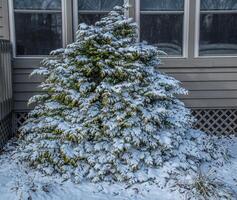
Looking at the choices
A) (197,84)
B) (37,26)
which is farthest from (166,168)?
(37,26)

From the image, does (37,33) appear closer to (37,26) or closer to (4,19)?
(37,26)

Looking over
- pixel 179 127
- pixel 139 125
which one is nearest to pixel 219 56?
pixel 179 127

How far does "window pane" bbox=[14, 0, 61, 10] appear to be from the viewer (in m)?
5.18

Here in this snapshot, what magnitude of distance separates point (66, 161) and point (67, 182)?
26cm

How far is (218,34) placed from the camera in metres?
5.43

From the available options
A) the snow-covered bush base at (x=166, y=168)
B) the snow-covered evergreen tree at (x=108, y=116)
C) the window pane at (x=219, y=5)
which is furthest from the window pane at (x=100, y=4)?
the snow-covered bush base at (x=166, y=168)

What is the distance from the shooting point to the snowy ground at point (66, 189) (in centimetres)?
349

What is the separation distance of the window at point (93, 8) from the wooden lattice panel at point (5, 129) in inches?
80.5

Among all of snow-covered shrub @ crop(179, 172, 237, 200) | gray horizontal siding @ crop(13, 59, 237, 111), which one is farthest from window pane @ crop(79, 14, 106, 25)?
snow-covered shrub @ crop(179, 172, 237, 200)

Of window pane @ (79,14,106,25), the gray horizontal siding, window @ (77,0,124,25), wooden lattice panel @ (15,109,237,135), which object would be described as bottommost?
wooden lattice panel @ (15,109,237,135)

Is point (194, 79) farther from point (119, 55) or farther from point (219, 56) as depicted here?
point (119, 55)

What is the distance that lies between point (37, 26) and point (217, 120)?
353 cm

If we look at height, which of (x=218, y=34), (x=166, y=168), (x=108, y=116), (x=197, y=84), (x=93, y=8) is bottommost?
(x=166, y=168)

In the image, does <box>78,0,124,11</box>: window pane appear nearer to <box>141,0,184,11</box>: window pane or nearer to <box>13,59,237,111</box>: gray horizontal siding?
<box>141,0,184,11</box>: window pane
